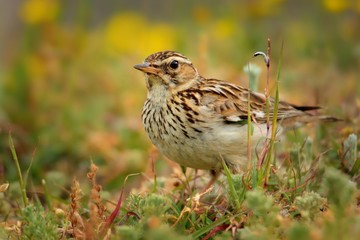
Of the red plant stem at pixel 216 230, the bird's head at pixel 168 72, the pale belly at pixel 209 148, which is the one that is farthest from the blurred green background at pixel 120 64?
the red plant stem at pixel 216 230

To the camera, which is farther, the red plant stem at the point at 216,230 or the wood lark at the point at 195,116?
the wood lark at the point at 195,116

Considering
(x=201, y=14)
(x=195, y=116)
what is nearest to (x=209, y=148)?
(x=195, y=116)

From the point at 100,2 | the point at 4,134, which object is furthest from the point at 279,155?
the point at 100,2

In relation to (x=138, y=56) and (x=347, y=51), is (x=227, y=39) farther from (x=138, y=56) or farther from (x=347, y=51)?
(x=347, y=51)

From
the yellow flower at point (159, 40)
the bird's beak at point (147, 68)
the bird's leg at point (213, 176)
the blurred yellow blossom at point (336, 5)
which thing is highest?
the blurred yellow blossom at point (336, 5)

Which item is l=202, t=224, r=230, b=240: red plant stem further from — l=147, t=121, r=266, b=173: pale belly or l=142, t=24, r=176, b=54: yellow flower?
l=142, t=24, r=176, b=54: yellow flower

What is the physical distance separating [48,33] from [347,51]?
3323mm

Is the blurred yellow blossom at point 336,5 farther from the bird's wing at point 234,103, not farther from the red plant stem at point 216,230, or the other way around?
the red plant stem at point 216,230

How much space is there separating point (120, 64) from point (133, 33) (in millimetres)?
900

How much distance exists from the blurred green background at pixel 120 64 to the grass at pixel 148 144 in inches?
0.7

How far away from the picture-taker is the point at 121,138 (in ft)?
23.5

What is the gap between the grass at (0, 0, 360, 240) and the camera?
3.62 meters

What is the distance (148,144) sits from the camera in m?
→ 7.06

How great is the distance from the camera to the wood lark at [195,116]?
15.4 ft
